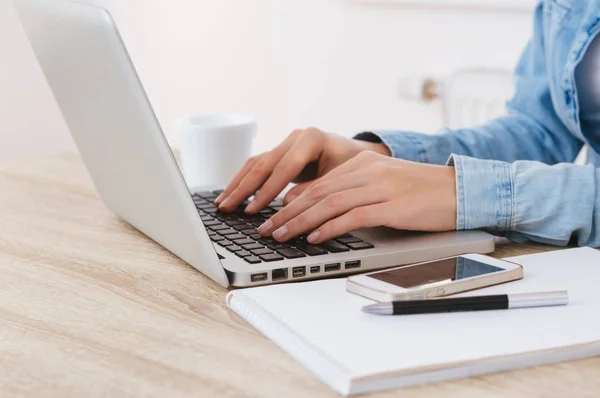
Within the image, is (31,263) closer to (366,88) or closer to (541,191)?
(541,191)

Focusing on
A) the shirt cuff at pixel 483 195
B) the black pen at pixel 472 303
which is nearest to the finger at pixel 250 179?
the shirt cuff at pixel 483 195

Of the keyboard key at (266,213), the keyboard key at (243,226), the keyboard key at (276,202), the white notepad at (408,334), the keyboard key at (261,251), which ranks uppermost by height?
the white notepad at (408,334)

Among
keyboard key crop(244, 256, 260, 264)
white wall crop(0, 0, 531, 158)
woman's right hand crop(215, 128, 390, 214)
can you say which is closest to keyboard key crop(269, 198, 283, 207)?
woman's right hand crop(215, 128, 390, 214)

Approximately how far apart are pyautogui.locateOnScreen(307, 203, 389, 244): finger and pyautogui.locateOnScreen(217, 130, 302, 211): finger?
175 mm

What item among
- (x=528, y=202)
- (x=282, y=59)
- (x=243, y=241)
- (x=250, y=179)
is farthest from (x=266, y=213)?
(x=282, y=59)

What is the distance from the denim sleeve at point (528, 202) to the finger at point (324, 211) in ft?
0.33

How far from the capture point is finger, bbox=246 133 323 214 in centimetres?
93

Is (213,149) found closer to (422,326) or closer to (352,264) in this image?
(352,264)

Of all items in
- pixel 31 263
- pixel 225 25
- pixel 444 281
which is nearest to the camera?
pixel 444 281

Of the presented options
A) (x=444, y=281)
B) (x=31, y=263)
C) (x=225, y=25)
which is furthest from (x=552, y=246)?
(x=225, y=25)

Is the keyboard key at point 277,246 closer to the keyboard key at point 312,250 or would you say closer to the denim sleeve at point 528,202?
the keyboard key at point 312,250

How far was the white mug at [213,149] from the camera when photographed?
1088mm

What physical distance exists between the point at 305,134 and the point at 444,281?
366mm

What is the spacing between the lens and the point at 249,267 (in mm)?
715
